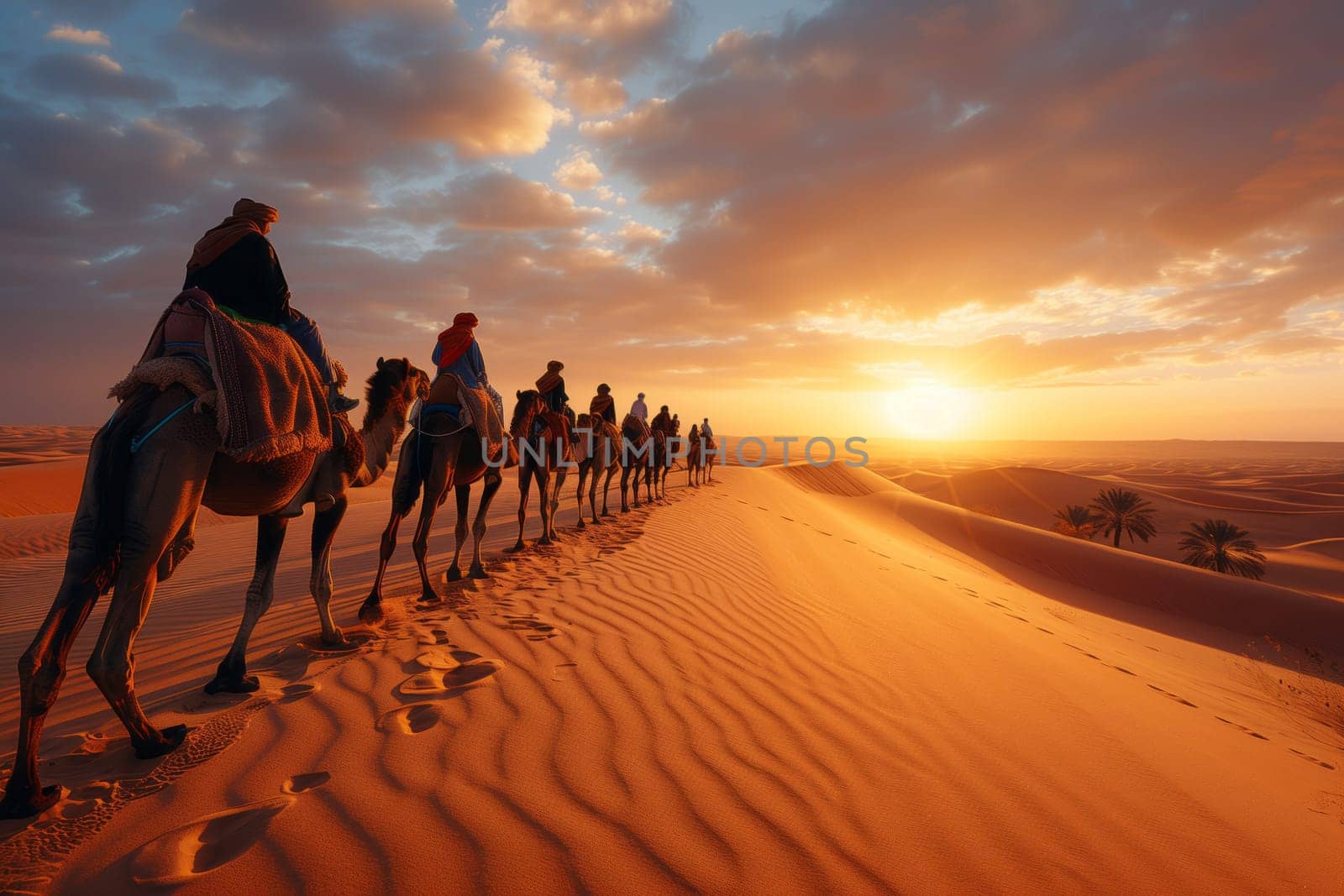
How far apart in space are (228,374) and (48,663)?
4.52ft

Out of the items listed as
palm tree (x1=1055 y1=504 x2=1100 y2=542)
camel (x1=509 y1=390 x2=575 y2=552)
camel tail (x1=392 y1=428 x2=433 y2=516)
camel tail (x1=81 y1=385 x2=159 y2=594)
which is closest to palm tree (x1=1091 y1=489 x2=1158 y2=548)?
palm tree (x1=1055 y1=504 x2=1100 y2=542)

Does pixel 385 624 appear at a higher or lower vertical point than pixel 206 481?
lower

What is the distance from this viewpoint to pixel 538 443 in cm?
848

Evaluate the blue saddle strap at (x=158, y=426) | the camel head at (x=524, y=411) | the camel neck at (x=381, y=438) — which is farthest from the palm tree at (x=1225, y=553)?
the blue saddle strap at (x=158, y=426)

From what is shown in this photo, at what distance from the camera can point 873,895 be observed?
184cm

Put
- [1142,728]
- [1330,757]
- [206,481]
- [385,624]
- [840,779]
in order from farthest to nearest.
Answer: [385,624] < [1330,757] < [1142,728] < [206,481] < [840,779]

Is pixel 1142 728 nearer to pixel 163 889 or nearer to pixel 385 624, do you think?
pixel 163 889

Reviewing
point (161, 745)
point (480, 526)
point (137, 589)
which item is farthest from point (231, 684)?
point (480, 526)

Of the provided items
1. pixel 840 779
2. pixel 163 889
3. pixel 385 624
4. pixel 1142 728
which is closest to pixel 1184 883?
pixel 840 779

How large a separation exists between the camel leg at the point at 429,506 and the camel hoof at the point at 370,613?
586 millimetres

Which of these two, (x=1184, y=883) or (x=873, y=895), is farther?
(x=1184, y=883)

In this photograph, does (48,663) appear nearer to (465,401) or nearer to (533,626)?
(533,626)

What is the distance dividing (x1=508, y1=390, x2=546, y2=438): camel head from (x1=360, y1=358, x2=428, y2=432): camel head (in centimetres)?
280

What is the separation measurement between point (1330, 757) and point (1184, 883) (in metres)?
3.93
